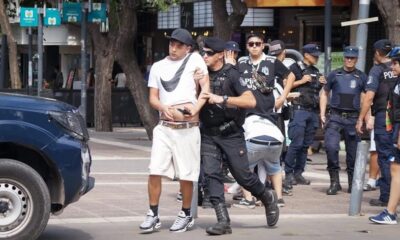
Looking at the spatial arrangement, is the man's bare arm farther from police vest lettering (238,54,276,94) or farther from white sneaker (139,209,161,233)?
white sneaker (139,209,161,233)

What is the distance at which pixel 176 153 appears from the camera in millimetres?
8969

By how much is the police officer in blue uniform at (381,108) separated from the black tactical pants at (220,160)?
2.65 metres

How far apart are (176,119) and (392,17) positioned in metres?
7.76

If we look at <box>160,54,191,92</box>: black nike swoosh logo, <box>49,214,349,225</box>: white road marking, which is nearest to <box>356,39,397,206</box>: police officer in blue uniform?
<box>49,214,349,225</box>: white road marking

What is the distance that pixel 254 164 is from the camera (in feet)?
34.6

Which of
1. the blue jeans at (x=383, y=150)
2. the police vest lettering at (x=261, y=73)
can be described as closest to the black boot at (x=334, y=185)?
the blue jeans at (x=383, y=150)

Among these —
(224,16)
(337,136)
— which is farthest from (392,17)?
(224,16)

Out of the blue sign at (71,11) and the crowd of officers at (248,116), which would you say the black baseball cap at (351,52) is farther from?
the blue sign at (71,11)

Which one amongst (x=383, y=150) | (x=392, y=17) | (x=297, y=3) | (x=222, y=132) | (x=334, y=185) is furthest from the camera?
(x=297, y=3)

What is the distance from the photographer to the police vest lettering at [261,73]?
33.5 feet

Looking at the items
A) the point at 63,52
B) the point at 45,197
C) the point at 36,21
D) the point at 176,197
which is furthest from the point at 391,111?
the point at 63,52

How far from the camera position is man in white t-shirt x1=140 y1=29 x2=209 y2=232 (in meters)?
8.95

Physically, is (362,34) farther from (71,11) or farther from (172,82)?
(71,11)

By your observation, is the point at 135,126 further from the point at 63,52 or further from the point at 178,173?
the point at 178,173
